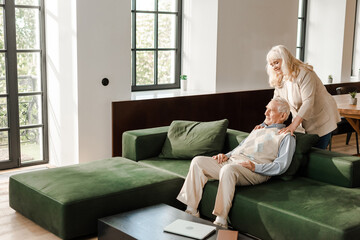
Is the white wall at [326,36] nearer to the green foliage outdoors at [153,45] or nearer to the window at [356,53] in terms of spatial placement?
the window at [356,53]

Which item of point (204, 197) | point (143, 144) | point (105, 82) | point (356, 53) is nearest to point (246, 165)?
point (204, 197)

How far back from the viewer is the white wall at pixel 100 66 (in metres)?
5.21

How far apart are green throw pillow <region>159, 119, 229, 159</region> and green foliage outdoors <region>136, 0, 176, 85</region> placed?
1698 millimetres

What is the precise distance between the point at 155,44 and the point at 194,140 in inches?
83.9

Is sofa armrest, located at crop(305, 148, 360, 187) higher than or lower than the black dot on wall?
lower

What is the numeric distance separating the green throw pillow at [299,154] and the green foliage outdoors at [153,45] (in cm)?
279

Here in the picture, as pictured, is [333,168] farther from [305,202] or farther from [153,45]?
[153,45]

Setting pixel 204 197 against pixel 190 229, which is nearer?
pixel 190 229

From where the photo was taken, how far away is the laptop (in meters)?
3.12

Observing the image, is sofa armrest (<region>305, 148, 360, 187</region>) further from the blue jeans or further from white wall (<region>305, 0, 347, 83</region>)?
white wall (<region>305, 0, 347, 83</region>)

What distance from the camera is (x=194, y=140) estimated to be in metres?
4.72

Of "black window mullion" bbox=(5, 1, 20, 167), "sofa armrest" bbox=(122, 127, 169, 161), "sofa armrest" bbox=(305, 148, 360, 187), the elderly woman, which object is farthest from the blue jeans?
"black window mullion" bbox=(5, 1, 20, 167)

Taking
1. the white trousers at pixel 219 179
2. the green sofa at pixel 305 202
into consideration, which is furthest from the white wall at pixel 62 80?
the white trousers at pixel 219 179

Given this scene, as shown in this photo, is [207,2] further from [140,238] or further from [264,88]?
[140,238]
